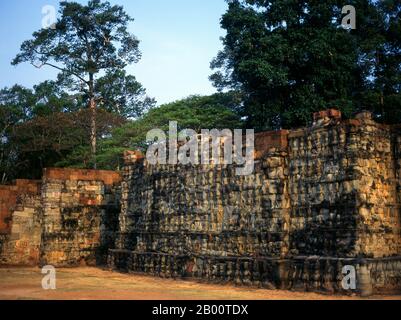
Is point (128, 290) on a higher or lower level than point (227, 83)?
lower

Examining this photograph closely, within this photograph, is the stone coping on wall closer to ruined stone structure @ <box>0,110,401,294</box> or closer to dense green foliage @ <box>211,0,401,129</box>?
ruined stone structure @ <box>0,110,401,294</box>

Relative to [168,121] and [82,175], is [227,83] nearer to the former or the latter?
[168,121]

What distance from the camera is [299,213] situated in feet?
34.6

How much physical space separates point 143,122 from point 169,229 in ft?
40.6

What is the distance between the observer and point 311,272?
9.85 metres

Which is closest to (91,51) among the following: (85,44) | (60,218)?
(85,44)

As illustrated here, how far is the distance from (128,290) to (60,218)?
8059 mm

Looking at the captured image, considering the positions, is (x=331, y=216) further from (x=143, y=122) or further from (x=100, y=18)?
(x=100, y=18)

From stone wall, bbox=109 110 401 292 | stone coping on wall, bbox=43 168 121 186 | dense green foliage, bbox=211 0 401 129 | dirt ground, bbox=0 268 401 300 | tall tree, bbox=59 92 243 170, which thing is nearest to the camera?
dirt ground, bbox=0 268 401 300

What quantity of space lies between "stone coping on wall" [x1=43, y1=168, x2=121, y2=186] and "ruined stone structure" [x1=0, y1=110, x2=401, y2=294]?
100 inches

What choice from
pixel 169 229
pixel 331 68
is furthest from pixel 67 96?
pixel 169 229

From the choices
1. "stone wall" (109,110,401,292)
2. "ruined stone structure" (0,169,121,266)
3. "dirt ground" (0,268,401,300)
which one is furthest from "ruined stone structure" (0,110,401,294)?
"ruined stone structure" (0,169,121,266)

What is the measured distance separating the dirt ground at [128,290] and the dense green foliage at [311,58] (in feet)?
34.0

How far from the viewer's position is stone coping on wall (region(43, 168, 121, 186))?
1800 centimetres
